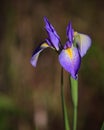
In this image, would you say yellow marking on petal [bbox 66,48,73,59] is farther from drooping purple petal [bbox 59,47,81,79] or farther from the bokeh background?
the bokeh background

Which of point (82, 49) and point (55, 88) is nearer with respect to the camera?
point (82, 49)

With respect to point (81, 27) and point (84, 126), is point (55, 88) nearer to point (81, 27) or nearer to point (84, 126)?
point (84, 126)

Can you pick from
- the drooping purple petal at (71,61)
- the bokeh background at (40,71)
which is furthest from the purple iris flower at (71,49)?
the bokeh background at (40,71)

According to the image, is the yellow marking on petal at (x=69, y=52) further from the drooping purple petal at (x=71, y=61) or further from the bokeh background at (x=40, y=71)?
the bokeh background at (x=40, y=71)

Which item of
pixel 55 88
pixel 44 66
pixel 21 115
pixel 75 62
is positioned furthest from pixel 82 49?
pixel 44 66

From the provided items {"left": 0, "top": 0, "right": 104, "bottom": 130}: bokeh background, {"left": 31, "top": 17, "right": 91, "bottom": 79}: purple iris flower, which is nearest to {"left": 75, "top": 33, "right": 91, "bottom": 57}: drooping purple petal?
{"left": 31, "top": 17, "right": 91, "bottom": 79}: purple iris flower
